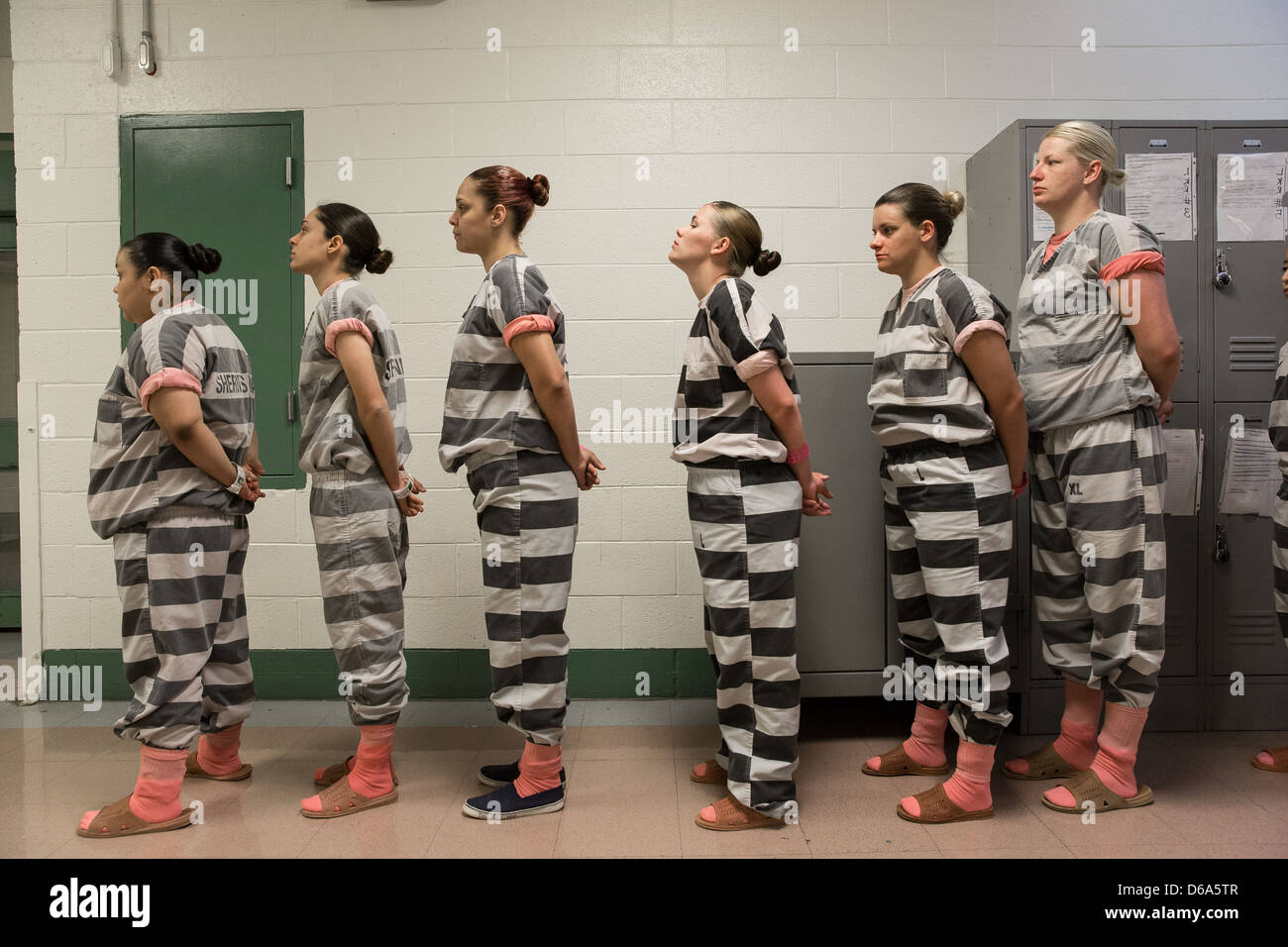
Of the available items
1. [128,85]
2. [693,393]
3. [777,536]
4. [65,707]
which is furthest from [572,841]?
[128,85]

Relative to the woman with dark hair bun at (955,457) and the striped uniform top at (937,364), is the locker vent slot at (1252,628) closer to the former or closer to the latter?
the woman with dark hair bun at (955,457)

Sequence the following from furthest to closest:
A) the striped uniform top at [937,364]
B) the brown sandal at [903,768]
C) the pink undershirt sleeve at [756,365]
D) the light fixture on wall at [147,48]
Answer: the light fixture on wall at [147,48]
the brown sandal at [903,768]
the striped uniform top at [937,364]
the pink undershirt sleeve at [756,365]

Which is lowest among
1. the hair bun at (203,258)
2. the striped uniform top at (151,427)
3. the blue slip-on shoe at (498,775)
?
the blue slip-on shoe at (498,775)

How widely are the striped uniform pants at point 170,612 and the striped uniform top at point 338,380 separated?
31cm

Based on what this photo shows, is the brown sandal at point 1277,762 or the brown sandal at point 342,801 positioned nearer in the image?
the brown sandal at point 342,801

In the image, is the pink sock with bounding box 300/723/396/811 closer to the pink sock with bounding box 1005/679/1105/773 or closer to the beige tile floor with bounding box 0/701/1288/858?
the beige tile floor with bounding box 0/701/1288/858

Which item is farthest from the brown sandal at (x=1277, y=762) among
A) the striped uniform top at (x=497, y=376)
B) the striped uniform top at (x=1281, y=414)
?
the striped uniform top at (x=497, y=376)

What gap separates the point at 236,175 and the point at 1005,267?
2.67 meters

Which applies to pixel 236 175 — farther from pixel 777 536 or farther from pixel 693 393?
pixel 777 536

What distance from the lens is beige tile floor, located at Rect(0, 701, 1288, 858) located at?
1938mm

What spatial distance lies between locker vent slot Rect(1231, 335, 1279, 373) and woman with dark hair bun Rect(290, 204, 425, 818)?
257cm

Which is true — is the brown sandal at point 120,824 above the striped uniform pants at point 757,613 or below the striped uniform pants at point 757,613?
below

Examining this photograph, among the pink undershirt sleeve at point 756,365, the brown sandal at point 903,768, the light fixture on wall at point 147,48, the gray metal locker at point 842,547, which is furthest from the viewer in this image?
the light fixture on wall at point 147,48

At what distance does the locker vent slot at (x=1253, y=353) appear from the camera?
8.74 ft
